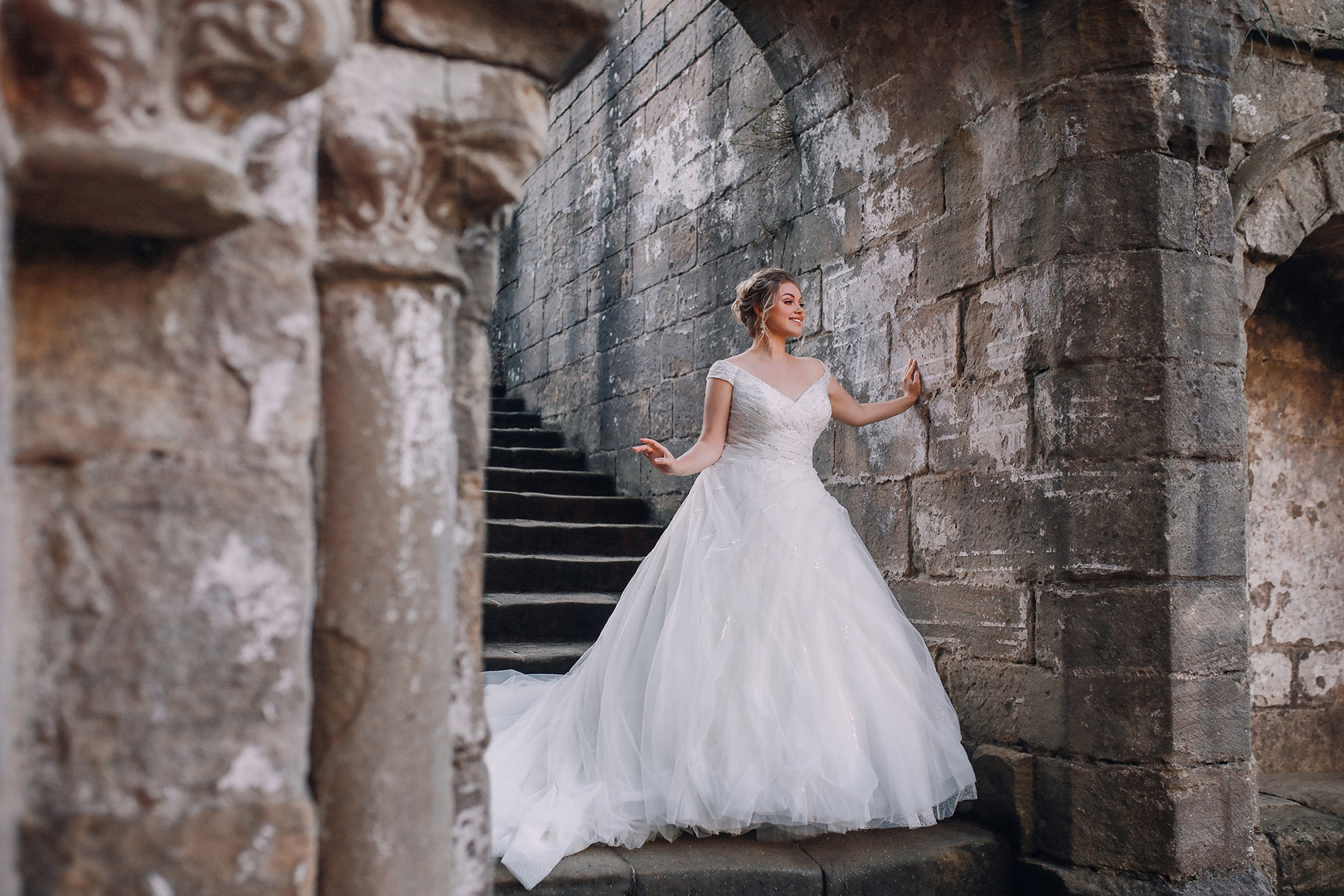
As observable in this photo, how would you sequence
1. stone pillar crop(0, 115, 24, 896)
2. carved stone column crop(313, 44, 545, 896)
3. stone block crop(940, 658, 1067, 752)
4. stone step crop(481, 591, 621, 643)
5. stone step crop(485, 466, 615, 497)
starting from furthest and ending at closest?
stone step crop(485, 466, 615, 497)
stone step crop(481, 591, 621, 643)
stone block crop(940, 658, 1067, 752)
carved stone column crop(313, 44, 545, 896)
stone pillar crop(0, 115, 24, 896)

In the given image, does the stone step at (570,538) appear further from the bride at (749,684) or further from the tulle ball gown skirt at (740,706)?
the tulle ball gown skirt at (740,706)

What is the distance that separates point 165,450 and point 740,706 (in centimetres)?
189

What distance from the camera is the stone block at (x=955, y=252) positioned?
299 cm

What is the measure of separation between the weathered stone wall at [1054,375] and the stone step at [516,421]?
3.70 meters

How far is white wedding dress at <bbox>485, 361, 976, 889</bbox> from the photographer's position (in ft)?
8.12

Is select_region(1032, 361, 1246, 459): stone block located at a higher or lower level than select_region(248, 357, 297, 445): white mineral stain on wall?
higher

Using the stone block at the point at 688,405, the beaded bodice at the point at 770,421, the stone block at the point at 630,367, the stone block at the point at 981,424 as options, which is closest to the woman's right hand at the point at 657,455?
the beaded bodice at the point at 770,421

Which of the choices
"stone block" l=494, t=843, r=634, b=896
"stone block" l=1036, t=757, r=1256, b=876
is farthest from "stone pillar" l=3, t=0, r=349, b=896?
"stone block" l=1036, t=757, r=1256, b=876

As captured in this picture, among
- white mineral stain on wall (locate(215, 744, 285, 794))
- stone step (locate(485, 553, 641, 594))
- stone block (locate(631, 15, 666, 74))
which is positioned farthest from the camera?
stone block (locate(631, 15, 666, 74))

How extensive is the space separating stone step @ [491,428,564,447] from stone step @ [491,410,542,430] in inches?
8.5

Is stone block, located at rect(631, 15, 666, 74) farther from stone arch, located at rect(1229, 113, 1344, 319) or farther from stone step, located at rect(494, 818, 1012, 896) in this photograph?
stone step, located at rect(494, 818, 1012, 896)

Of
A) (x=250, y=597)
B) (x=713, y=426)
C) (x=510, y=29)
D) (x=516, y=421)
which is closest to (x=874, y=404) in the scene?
(x=713, y=426)

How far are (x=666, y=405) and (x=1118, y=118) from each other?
119 inches

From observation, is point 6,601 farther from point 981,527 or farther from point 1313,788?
point 1313,788
